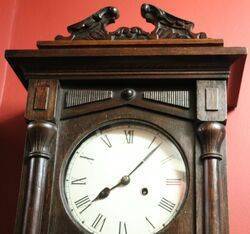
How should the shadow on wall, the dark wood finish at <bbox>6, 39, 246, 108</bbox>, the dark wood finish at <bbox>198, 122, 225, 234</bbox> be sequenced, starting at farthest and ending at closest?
the shadow on wall → the dark wood finish at <bbox>6, 39, 246, 108</bbox> → the dark wood finish at <bbox>198, 122, 225, 234</bbox>

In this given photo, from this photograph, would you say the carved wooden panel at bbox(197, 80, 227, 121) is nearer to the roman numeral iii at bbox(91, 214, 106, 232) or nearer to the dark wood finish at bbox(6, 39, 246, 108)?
the dark wood finish at bbox(6, 39, 246, 108)

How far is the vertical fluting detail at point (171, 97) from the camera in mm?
1178

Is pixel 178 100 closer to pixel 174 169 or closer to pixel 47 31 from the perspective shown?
pixel 174 169

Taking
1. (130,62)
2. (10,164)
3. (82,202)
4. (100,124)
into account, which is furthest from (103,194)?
(10,164)

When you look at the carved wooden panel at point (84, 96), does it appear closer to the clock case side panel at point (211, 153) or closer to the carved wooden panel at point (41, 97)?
the carved wooden panel at point (41, 97)

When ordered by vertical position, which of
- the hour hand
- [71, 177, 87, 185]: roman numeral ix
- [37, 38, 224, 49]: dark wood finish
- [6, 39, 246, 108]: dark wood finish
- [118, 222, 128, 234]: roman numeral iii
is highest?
[37, 38, 224, 49]: dark wood finish

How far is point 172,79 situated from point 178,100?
0.04m

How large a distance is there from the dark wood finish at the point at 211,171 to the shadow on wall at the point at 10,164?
0.51m

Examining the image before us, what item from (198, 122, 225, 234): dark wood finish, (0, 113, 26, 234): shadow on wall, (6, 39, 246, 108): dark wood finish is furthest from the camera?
(0, 113, 26, 234): shadow on wall

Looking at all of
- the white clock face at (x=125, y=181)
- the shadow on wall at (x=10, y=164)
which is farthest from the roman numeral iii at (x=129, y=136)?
the shadow on wall at (x=10, y=164)

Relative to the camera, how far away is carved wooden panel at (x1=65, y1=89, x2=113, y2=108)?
3.95 feet

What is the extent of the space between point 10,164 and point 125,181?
1.36 ft

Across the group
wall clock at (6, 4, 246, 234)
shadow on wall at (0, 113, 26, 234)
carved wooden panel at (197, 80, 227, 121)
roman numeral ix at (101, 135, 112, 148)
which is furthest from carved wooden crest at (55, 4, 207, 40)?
shadow on wall at (0, 113, 26, 234)

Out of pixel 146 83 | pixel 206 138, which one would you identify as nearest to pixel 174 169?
pixel 206 138
